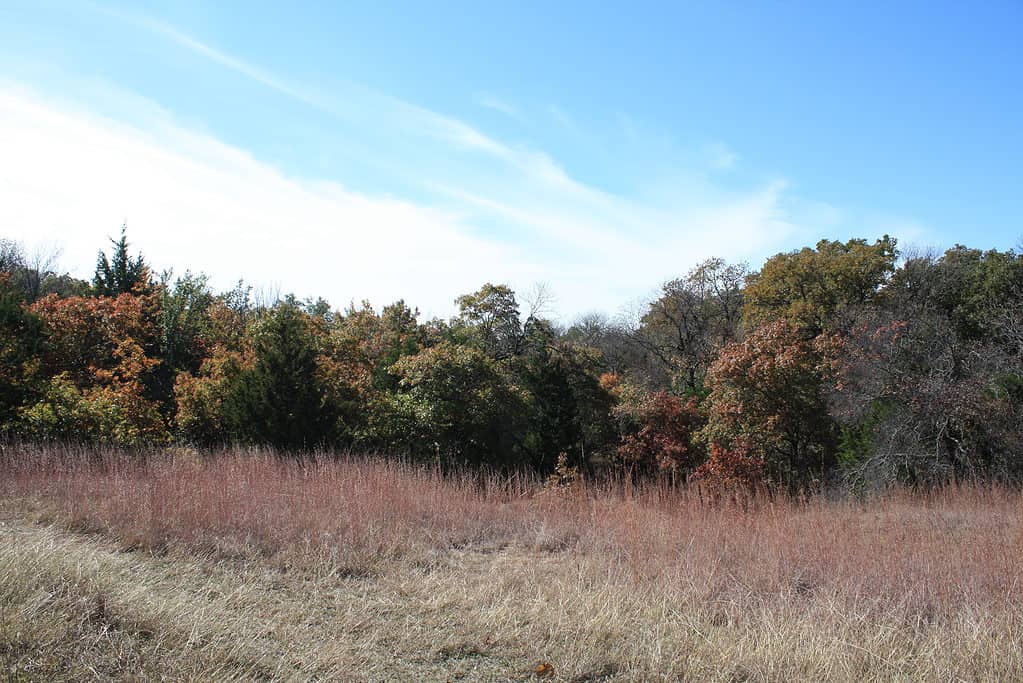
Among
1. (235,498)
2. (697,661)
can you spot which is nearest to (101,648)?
(697,661)

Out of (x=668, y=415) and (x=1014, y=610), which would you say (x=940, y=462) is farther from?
(x=1014, y=610)

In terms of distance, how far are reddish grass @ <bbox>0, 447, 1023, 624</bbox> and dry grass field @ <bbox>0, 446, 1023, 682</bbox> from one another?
0.11 ft

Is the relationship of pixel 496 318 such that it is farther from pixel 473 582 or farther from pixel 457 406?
pixel 473 582

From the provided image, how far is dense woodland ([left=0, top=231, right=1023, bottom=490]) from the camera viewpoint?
54.5ft

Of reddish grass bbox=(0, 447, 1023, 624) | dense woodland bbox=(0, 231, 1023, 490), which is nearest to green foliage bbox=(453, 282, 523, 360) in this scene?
dense woodland bbox=(0, 231, 1023, 490)

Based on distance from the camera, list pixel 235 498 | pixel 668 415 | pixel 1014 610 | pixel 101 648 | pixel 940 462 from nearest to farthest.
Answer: pixel 101 648 < pixel 1014 610 < pixel 235 498 < pixel 940 462 < pixel 668 415

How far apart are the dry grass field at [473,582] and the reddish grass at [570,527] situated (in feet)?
0.11

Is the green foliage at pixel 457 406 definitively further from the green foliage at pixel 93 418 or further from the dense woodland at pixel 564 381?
the green foliage at pixel 93 418

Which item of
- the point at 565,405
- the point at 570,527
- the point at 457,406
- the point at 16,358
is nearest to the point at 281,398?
the point at 16,358

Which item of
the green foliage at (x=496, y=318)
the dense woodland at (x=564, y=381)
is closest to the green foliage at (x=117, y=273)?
the dense woodland at (x=564, y=381)

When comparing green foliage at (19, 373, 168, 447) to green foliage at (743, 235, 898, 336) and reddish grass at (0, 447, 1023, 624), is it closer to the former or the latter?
reddish grass at (0, 447, 1023, 624)

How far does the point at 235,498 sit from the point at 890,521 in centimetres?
720

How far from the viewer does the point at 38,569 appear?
4859 millimetres

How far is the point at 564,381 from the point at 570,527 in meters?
19.6
